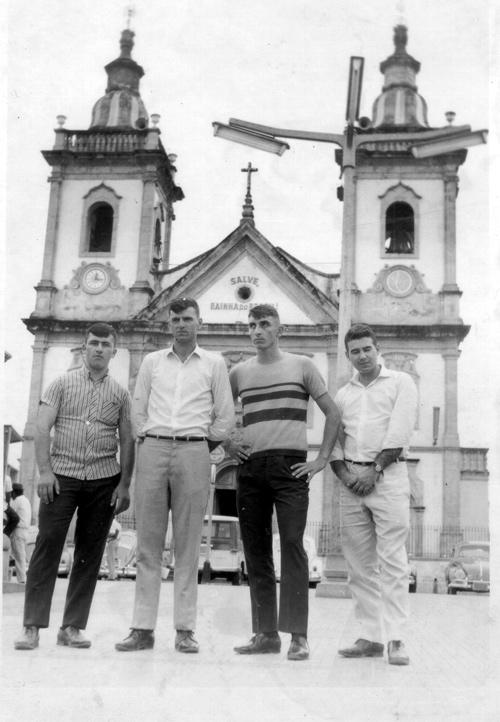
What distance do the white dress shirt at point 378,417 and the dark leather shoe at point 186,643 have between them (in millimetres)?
1381

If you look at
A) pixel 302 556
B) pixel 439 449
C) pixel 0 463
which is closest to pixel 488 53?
pixel 302 556

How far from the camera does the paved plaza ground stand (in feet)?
12.4

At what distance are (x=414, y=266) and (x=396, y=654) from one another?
24854 mm

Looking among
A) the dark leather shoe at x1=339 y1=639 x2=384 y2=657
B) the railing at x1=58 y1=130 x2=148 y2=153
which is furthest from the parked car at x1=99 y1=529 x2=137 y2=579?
the railing at x1=58 y1=130 x2=148 y2=153

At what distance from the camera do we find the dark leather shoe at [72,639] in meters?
5.05

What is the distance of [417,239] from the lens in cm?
2919

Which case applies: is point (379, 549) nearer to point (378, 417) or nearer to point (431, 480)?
point (378, 417)

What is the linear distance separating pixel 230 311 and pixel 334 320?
3.50m

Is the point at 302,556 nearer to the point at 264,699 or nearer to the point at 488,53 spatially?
the point at 264,699

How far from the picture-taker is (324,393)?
5430mm

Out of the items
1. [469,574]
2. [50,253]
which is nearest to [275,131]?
Result: [469,574]

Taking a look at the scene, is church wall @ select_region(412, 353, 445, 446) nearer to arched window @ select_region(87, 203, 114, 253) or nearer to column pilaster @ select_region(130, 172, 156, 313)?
column pilaster @ select_region(130, 172, 156, 313)

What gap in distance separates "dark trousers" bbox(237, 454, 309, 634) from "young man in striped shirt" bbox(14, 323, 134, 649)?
76 centimetres

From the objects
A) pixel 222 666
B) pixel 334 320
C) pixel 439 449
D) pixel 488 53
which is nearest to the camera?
pixel 222 666
